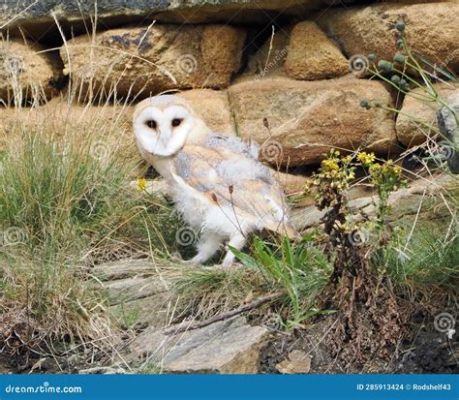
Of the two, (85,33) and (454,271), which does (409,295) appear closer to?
(454,271)

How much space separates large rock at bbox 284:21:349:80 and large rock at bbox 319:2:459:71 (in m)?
0.13

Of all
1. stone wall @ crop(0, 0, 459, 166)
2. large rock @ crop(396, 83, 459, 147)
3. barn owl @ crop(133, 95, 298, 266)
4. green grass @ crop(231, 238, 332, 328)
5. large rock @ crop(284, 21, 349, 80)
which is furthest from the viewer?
large rock @ crop(284, 21, 349, 80)

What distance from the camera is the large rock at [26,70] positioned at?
7332mm

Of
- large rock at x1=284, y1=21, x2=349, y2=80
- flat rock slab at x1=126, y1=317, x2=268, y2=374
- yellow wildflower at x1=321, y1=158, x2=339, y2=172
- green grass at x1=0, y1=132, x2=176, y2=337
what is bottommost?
flat rock slab at x1=126, y1=317, x2=268, y2=374

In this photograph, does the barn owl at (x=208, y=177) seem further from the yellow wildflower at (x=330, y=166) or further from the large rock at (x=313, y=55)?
the large rock at (x=313, y=55)

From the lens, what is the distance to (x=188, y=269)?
598 cm

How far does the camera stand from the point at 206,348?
5379mm

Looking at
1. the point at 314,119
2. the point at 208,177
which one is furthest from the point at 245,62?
the point at 208,177

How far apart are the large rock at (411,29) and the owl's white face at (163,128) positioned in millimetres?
1213

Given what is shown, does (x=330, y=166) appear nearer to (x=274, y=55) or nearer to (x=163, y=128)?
(x=163, y=128)

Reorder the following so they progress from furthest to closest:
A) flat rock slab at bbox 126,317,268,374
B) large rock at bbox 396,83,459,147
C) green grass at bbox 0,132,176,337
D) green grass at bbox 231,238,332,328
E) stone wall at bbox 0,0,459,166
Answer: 1. stone wall at bbox 0,0,459,166
2. large rock at bbox 396,83,459,147
3. green grass at bbox 0,132,176,337
4. green grass at bbox 231,238,332,328
5. flat rock slab at bbox 126,317,268,374

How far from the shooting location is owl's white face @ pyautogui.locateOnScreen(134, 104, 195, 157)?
6602mm

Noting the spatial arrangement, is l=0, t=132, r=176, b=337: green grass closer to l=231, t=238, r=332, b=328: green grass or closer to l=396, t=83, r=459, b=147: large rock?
l=231, t=238, r=332, b=328: green grass

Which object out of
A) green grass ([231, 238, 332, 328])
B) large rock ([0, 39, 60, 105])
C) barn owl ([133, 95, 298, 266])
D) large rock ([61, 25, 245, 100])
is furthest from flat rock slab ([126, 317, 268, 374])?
large rock ([0, 39, 60, 105])
